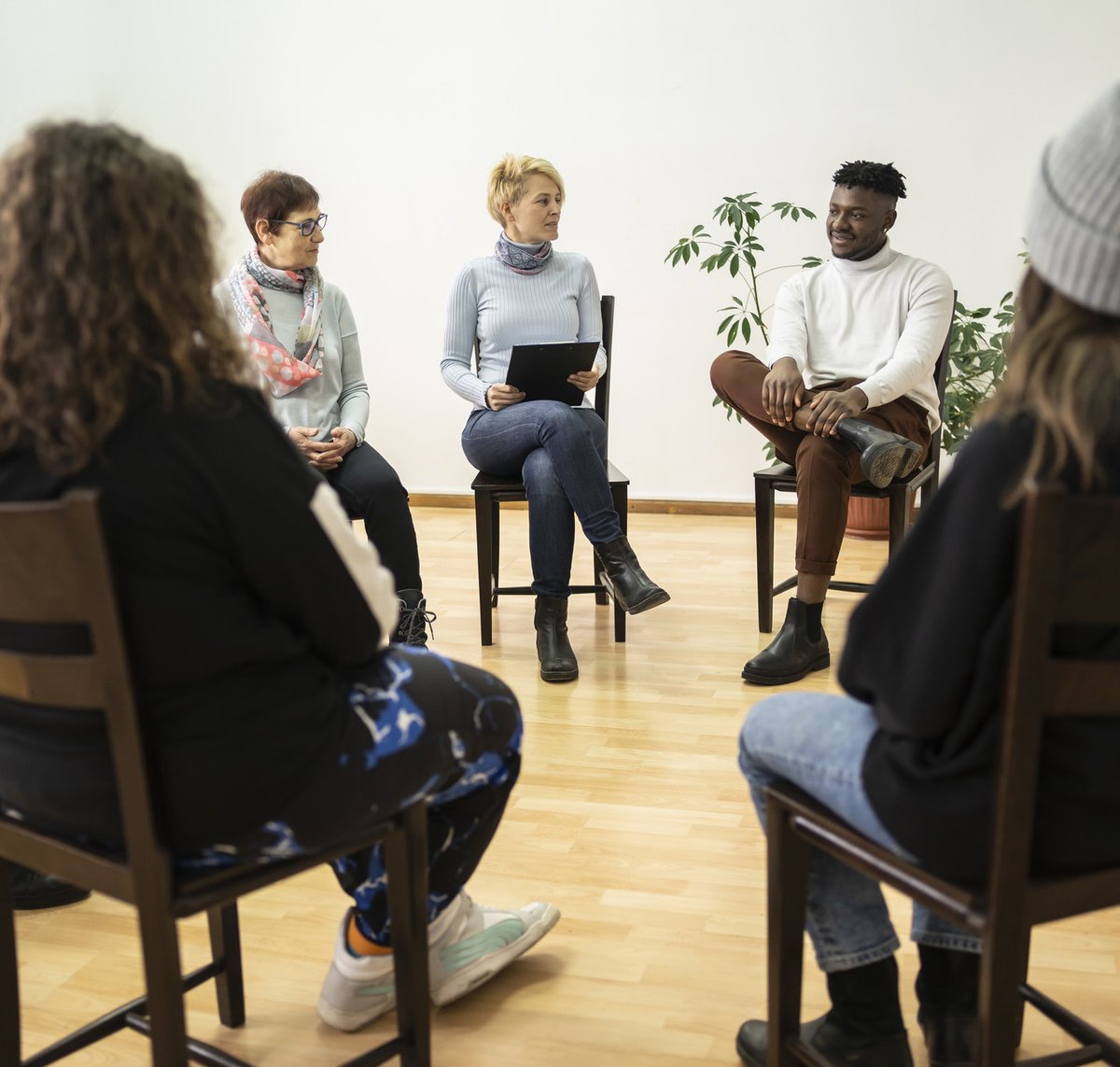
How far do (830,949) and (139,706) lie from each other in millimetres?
774

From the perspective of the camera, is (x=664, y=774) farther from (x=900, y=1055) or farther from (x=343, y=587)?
(x=343, y=587)

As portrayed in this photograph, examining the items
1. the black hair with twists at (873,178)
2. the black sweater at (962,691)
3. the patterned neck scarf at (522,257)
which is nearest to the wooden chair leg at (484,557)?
the patterned neck scarf at (522,257)

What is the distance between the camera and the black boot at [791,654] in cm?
283

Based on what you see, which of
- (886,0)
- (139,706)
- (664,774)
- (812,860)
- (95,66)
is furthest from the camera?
(95,66)

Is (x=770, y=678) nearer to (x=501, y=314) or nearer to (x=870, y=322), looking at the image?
(x=870, y=322)

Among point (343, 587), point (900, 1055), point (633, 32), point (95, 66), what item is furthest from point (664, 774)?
point (95, 66)

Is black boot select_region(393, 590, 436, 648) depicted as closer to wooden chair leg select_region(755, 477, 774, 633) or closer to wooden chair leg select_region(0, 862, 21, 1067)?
wooden chair leg select_region(755, 477, 774, 633)

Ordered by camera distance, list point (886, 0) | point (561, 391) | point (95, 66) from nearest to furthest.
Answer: point (561, 391) < point (886, 0) < point (95, 66)

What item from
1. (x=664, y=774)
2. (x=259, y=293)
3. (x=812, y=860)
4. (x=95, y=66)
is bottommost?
(x=664, y=774)

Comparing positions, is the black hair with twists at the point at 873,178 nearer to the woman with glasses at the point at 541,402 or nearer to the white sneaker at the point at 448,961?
the woman with glasses at the point at 541,402

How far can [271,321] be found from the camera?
293 centimetres

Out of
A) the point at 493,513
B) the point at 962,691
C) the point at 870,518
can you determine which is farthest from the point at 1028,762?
the point at 870,518

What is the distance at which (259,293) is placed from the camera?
291 cm

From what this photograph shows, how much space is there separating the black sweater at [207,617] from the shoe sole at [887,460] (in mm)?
1825
